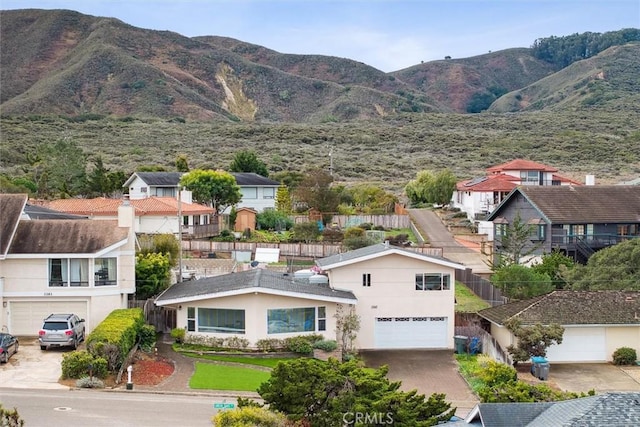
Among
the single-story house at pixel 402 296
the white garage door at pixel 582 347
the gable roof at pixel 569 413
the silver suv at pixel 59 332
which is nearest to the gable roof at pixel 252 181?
the single-story house at pixel 402 296

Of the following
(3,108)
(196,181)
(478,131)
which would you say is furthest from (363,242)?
(3,108)

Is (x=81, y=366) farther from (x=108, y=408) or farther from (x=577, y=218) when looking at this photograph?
(x=577, y=218)

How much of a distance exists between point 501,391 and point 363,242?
31164 millimetres

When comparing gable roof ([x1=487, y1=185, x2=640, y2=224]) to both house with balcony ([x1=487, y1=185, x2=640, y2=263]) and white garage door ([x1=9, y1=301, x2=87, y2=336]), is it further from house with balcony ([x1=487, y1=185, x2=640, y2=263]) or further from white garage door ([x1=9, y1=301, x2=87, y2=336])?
white garage door ([x1=9, y1=301, x2=87, y2=336])

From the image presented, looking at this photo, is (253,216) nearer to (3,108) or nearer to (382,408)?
(382,408)

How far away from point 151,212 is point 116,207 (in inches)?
100

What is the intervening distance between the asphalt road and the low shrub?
0.40 metres

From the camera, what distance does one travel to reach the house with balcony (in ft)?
156

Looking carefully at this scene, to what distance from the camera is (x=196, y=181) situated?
63125 mm

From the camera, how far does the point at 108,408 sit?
908 inches

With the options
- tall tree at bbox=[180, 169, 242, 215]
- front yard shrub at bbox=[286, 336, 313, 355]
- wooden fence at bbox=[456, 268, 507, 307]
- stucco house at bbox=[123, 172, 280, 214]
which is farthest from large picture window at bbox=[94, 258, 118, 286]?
Answer: stucco house at bbox=[123, 172, 280, 214]

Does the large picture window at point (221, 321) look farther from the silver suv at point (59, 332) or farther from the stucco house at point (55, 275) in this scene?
the silver suv at point (59, 332)

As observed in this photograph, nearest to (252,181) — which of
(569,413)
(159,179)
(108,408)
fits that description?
(159,179)

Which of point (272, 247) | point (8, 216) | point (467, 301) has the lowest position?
point (467, 301)
